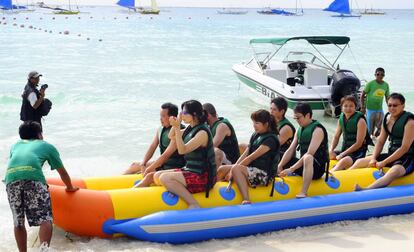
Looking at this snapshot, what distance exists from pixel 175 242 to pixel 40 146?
132cm

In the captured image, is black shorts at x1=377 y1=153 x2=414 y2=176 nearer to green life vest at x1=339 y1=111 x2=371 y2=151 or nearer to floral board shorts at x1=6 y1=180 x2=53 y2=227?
green life vest at x1=339 y1=111 x2=371 y2=151

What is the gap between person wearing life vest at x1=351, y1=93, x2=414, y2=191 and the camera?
16.0ft

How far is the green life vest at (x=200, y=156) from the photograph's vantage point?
4344mm

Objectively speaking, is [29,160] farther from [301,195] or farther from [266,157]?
[301,195]

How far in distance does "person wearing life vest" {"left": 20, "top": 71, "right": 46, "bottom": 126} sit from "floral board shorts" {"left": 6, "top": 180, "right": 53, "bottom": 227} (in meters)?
2.39

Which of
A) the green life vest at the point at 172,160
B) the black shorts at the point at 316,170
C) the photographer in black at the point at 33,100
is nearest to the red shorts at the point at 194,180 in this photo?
the green life vest at the point at 172,160

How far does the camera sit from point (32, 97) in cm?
600

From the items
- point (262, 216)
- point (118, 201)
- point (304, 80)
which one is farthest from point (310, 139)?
point (304, 80)

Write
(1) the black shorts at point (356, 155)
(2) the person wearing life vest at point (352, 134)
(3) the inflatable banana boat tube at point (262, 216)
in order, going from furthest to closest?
(1) the black shorts at point (356, 155)
(2) the person wearing life vest at point (352, 134)
(3) the inflatable banana boat tube at point (262, 216)

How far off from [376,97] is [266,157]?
12.7ft

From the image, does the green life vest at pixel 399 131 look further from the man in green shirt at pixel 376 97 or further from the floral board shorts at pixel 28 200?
the floral board shorts at pixel 28 200

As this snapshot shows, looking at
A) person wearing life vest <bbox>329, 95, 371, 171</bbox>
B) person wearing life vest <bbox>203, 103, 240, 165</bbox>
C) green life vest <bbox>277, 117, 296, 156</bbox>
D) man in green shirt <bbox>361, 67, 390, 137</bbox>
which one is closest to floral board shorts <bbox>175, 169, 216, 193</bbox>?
person wearing life vest <bbox>203, 103, 240, 165</bbox>

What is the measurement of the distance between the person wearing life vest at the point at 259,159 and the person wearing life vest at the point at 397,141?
3.10 feet

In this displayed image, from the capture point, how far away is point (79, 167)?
7.49m
